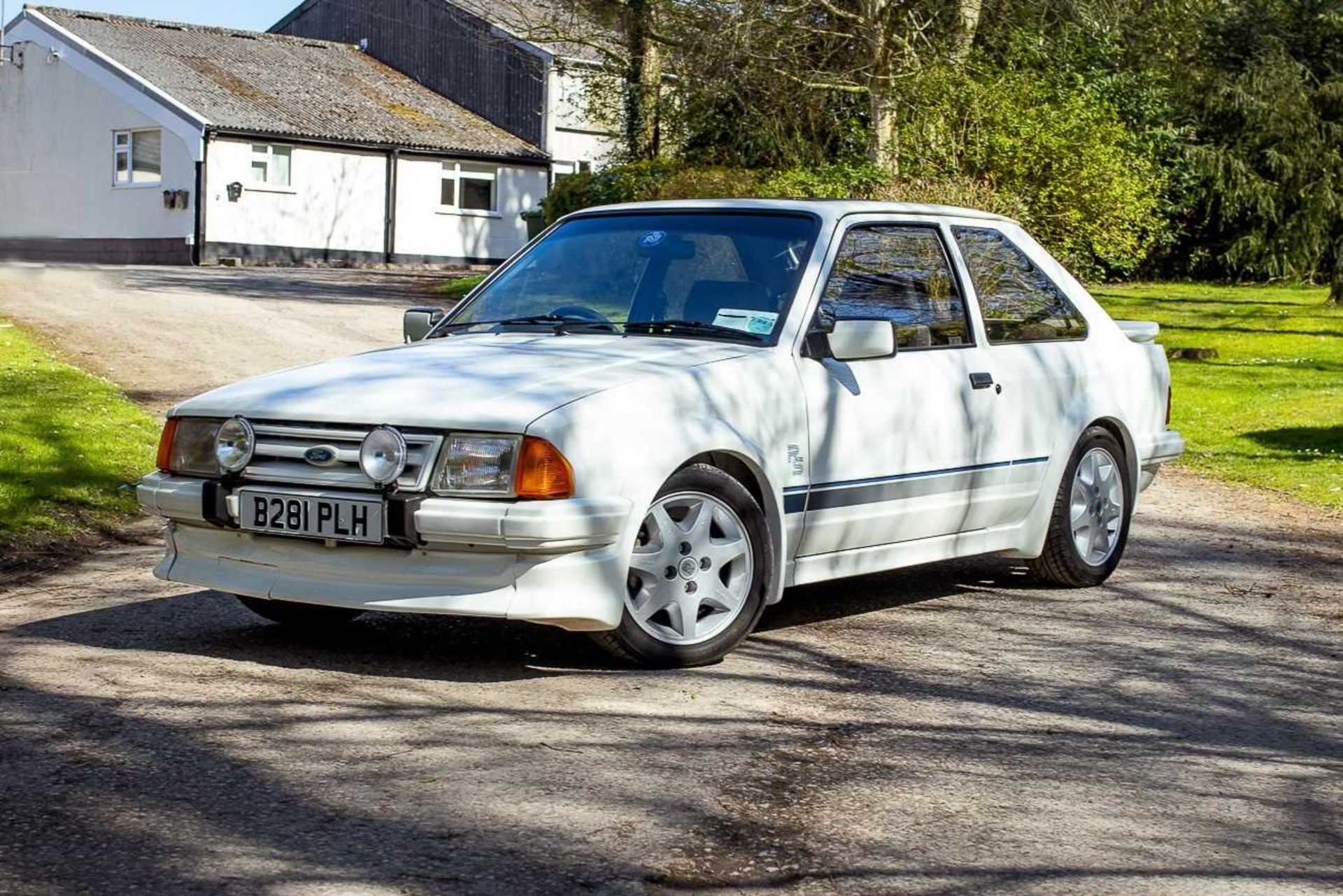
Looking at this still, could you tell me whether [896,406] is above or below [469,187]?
below

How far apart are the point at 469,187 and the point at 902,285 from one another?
41288mm

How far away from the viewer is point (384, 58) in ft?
174

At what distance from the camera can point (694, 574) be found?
6.29 metres

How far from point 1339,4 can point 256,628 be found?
35749 mm

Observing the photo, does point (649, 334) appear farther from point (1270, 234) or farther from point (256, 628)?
point (1270, 234)

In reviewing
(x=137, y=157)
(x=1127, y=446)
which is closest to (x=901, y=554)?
(x=1127, y=446)

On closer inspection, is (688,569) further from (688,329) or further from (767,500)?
(688,329)

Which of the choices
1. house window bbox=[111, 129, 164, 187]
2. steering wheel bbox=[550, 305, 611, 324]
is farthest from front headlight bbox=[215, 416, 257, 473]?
house window bbox=[111, 129, 164, 187]

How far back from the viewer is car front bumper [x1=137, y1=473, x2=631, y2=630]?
575cm

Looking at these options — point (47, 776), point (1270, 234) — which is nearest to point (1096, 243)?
point (1270, 234)

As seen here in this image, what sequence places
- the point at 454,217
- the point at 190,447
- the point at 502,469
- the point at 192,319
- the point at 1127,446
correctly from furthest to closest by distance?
the point at 454,217 < the point at 192,319 < the point at 1127,446 < the point at 190,447 < the point at 502,469

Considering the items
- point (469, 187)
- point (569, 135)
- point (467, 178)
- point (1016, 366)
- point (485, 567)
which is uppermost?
point (569, 135)

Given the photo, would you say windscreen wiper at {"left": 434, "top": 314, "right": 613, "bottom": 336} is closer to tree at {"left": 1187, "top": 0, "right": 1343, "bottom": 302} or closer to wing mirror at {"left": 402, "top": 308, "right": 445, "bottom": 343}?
wing mirror at {"left": 402, "top": 308, "right": 445, "bottom": 343}

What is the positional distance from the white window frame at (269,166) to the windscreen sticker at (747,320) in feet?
125
